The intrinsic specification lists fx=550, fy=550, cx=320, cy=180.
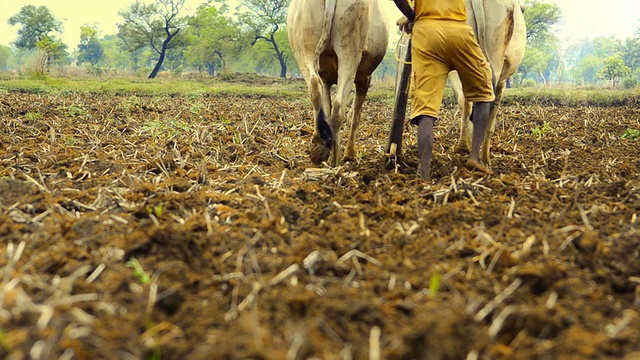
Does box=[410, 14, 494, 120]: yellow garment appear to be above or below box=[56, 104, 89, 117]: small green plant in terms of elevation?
above

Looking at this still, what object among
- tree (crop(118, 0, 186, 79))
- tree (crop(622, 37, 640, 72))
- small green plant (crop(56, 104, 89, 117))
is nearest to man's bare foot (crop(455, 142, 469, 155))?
small green plant (crop(56, 104, 89, 117))

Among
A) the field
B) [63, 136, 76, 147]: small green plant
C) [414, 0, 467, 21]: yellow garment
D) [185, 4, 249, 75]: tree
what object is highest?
[185, 4, 249, 75]: tree

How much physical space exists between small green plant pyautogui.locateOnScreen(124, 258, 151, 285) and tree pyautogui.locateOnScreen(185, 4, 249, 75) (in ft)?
170

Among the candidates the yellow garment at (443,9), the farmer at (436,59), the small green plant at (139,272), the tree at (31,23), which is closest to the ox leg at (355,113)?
the farmer at (436,59)

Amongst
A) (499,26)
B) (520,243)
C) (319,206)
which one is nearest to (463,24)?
(499,26)

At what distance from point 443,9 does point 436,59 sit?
34cm

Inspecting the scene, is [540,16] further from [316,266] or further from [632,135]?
[316,266]

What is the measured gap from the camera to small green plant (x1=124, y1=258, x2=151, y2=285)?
72.7 inches

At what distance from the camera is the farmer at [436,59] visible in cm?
369

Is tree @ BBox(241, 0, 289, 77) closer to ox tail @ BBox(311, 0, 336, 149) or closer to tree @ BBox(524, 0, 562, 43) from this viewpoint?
tree @ BBox(524, 0, 562, 43)

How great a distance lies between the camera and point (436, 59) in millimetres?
3830

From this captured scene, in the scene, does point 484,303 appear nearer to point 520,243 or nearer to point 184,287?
point 520,243

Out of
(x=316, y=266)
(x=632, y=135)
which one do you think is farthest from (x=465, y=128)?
(x=316, y=266)

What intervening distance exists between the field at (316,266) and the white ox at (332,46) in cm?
46
